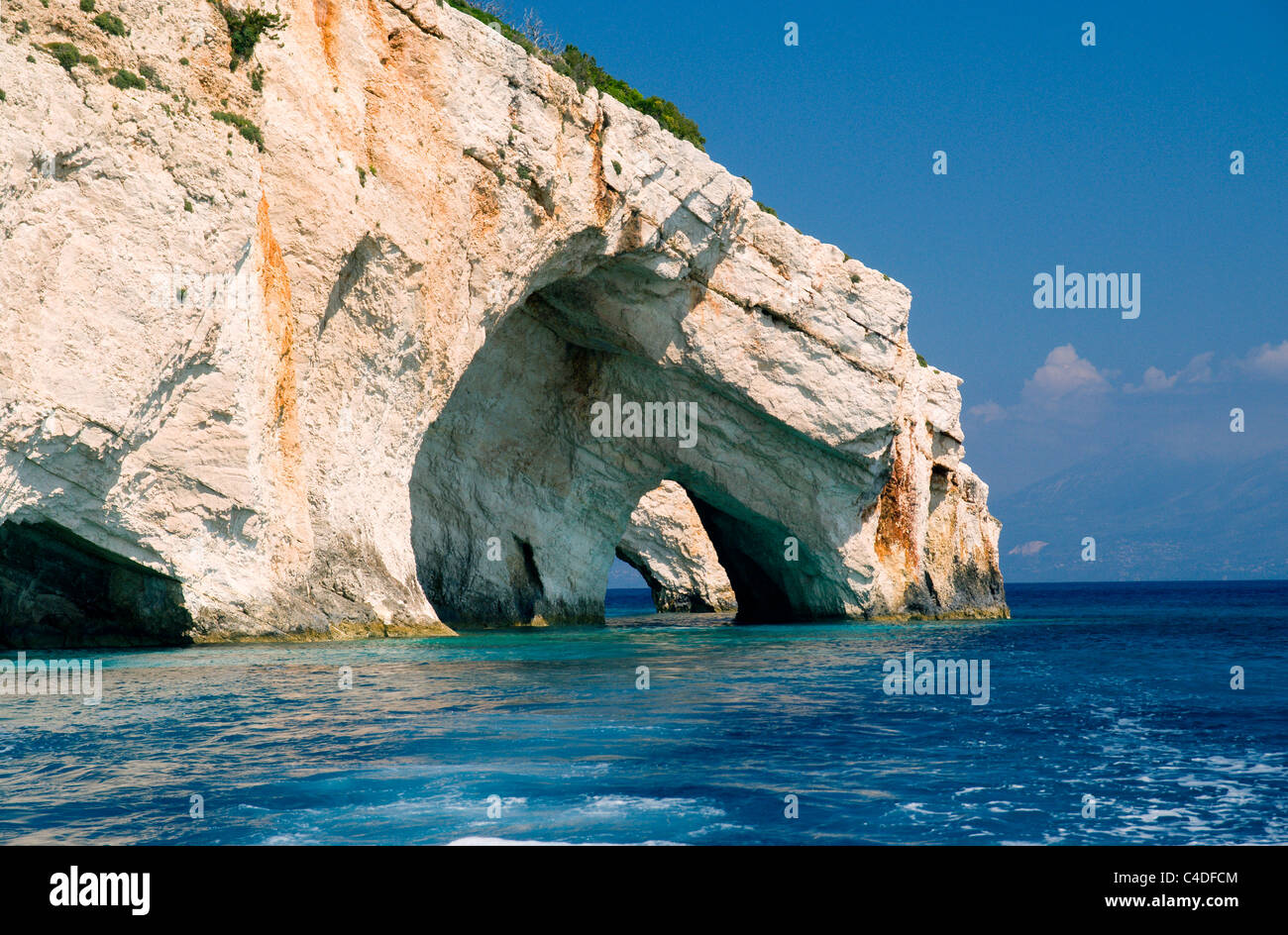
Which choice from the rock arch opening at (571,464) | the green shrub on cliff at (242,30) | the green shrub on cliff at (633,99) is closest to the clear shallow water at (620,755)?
the green shrub on cliff at (242,30)

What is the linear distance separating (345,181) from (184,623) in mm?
8821

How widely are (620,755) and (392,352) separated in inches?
584

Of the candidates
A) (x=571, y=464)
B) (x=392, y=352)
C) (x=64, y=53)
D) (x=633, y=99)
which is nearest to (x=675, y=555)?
(x=571, y=464)

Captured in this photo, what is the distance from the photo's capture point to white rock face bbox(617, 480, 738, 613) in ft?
153

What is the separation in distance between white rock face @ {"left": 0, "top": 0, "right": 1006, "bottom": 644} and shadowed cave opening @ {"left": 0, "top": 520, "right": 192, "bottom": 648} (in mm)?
61

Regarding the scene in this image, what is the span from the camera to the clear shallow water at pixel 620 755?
6918 mm

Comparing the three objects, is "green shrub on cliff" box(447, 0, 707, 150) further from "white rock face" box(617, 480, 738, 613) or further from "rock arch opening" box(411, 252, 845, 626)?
"white rock face" box(617, 480, 738, 613)

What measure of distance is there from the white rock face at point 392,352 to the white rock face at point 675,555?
8.68 metres

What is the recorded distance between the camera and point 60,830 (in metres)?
6.43

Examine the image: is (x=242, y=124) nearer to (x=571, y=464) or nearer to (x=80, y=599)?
(x=80, y=599)

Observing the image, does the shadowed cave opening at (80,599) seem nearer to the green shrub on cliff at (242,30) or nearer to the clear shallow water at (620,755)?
the clear shallow water at (620,755)

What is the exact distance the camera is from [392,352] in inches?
883
